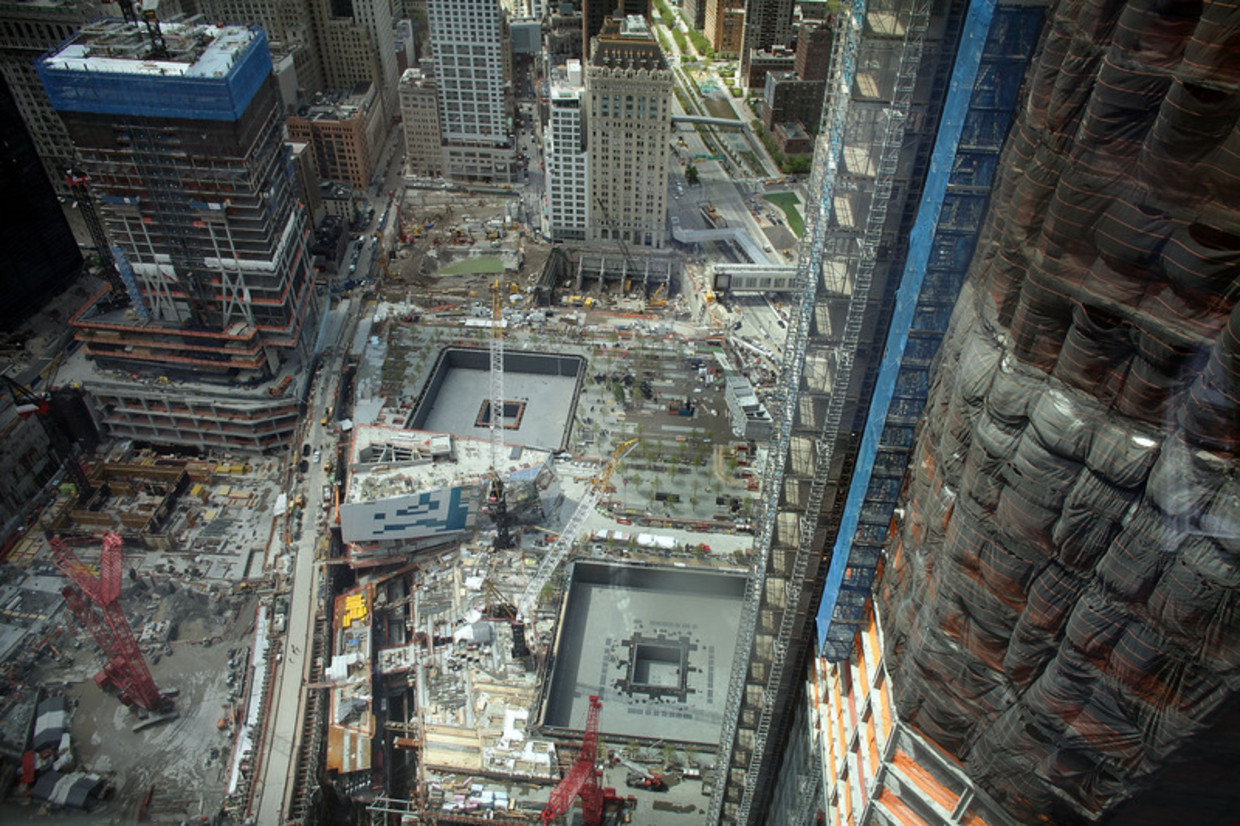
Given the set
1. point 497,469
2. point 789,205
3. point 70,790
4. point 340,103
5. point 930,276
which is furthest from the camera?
point 789,205

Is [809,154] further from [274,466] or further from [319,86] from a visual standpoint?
[274,466]

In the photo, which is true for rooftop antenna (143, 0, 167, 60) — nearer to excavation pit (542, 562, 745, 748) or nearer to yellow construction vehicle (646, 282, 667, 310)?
excavation pit (542, 562, 745, 748)

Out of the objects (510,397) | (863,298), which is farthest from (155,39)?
(863,298)

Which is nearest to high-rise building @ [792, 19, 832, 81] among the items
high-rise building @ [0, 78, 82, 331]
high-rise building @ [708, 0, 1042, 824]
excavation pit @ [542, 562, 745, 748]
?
excavation pit @ [542, 562, 745, 748]

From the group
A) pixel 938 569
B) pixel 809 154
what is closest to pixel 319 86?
pixel 809 154

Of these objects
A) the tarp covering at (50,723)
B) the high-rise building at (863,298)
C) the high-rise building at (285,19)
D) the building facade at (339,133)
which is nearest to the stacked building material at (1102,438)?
the high-rise building at (863,298)

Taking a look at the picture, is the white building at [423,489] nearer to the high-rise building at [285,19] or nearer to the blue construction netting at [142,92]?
the blue construction netting at [142,92]

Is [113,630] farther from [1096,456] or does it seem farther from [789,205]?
[789,205]
